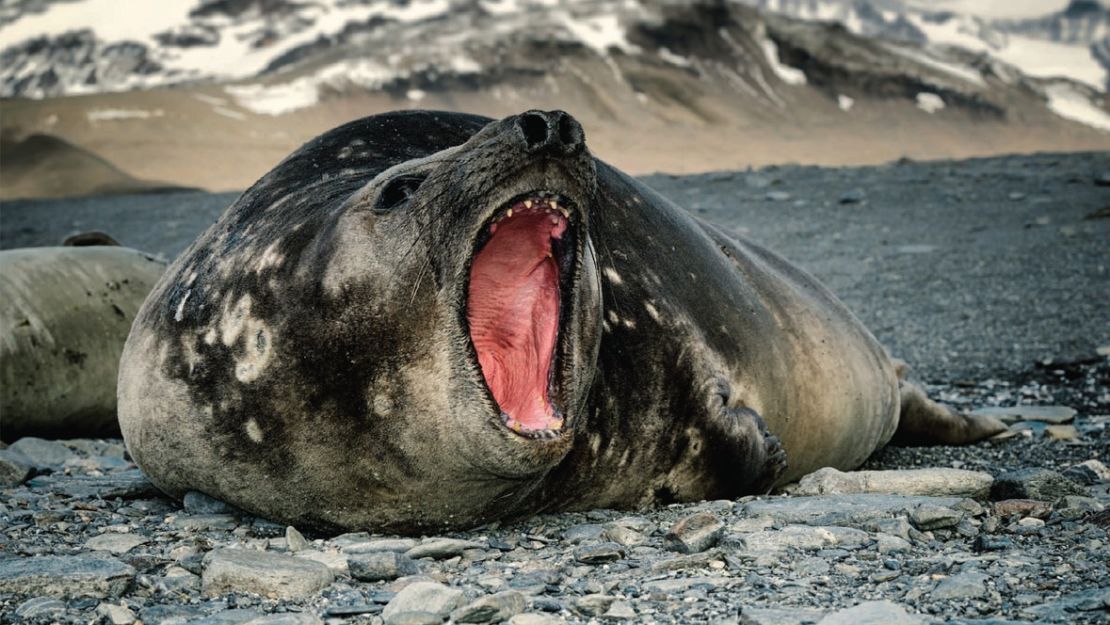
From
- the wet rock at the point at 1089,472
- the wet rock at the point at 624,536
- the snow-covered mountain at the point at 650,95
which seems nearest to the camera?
the wet rock at the point at 624,536

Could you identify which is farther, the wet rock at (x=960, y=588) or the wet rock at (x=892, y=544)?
the wet rock at (x=892, y=544)

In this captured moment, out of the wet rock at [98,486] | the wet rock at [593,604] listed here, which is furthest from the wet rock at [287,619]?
the wet rock at [98,486]

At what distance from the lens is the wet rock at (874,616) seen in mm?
2078

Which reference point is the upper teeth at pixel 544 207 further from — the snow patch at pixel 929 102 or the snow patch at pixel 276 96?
the snow patch at pixel 929 102

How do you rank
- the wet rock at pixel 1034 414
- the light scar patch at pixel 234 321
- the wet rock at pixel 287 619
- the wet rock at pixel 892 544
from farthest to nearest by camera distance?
the wet rock at pixel 1034 414 → the light scar patch at pixel 234 321 → the wet rock at pixel 892 544 → the wet rock at pixel 287 619

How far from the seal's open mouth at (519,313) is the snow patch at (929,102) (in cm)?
5009

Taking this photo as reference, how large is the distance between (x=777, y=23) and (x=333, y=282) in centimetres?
5425

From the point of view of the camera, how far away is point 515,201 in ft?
8.46

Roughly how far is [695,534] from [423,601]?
69 centimetres

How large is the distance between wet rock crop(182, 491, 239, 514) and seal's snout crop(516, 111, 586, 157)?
4.37 ft

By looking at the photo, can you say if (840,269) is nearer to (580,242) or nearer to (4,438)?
(4,438)

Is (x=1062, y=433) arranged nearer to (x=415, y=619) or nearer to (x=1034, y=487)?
(x=1034, y=487)

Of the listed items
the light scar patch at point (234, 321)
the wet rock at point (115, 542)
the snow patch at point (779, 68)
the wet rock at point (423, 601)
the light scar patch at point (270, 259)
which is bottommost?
the snow patch at point (779, 68)

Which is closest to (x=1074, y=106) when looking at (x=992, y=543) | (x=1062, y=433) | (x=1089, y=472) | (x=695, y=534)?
(x=1062, y=433)
